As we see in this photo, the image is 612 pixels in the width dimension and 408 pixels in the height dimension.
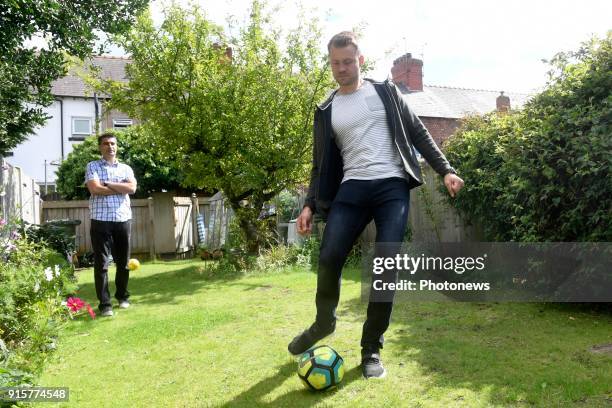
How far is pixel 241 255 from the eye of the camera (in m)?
9.34

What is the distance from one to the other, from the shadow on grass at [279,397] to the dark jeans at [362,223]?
30cm

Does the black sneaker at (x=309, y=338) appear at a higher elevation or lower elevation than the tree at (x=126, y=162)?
A: lower

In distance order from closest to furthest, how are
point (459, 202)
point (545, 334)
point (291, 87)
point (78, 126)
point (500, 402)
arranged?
point (500, 402) → point (545, 334) → point (459, 202) → point (291, 87) → point (78, 126)

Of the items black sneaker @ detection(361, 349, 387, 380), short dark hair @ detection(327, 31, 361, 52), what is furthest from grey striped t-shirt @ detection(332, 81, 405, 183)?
black sneaker @ detection(361, 349, 387, 380)

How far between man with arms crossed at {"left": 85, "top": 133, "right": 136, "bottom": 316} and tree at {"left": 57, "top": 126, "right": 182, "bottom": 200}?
9.45 m

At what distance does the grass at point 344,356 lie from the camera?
2721 mm

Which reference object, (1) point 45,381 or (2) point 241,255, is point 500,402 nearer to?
(1) point 45,381

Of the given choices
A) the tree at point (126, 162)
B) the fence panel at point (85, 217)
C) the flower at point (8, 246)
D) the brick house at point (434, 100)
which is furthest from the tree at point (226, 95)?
the brick house at point (434, 100)

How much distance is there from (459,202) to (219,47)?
5.64 metres

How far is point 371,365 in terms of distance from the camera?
9.82 ft

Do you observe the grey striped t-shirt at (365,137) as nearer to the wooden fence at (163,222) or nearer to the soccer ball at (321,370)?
the soccer ball at (321,370)

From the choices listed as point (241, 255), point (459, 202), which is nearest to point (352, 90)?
point (459, 202)

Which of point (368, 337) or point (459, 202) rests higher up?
point (459, 202)

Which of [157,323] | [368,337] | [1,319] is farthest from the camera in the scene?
[157,323]
